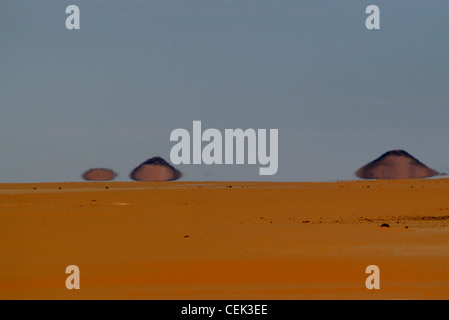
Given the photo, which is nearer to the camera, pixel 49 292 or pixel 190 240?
pixel 49 292

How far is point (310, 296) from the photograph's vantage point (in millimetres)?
11367

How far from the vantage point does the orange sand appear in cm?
1203

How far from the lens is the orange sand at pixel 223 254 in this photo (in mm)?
12031

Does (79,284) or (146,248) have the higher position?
(146,248)

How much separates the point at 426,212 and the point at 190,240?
11860 mm

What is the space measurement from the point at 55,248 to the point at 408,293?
832 cm

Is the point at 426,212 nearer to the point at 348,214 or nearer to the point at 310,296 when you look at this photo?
the point at 348,214

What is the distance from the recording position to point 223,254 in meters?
15.6
